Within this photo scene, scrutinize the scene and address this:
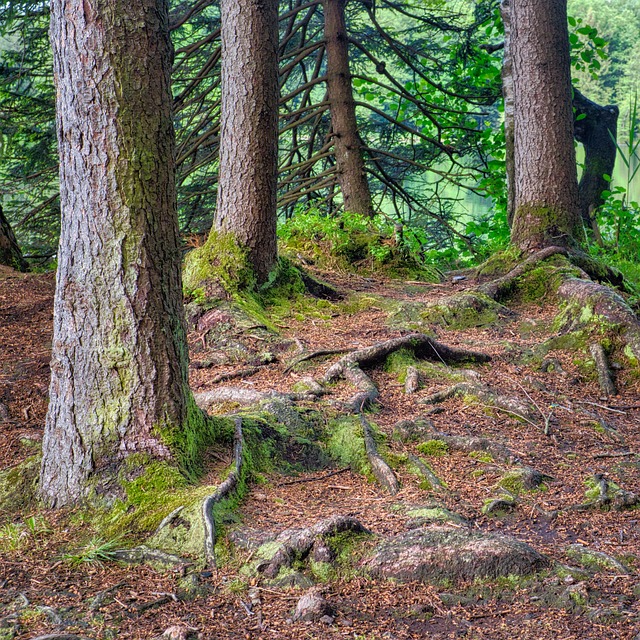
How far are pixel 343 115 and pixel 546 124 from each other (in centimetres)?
344

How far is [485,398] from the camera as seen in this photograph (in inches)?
200

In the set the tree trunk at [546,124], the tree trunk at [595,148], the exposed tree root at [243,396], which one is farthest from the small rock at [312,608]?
the tree trunk at [595,148]

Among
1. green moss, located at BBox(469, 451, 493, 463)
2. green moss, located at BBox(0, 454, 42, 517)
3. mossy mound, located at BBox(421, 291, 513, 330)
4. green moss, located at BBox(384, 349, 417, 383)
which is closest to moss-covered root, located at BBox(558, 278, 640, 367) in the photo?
mossy mound, located at BBox(421, 291, 513, 330)

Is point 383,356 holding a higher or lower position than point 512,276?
lower

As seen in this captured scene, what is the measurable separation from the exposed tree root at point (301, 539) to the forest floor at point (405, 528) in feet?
0.30

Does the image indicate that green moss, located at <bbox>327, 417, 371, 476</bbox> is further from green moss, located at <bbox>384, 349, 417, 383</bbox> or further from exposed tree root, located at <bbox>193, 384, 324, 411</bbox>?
green moss, located at <bbox>384, 349, 417, 383</bbox>

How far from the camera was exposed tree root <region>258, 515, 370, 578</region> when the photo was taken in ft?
9.93

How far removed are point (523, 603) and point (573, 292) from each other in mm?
4335

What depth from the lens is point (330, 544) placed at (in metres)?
3.09

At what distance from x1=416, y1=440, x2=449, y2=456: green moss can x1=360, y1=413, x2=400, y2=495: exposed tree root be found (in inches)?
13.1

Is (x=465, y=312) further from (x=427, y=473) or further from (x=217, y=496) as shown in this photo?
(x=217, y=496)

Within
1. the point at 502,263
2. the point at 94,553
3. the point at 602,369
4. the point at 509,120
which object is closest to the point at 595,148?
the point at 509,120

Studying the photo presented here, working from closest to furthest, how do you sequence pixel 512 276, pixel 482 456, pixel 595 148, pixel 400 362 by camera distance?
pixel 482 456 → pixel 400 362 → pixel 512 276 → pixel 595 148

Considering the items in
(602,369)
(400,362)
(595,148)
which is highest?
(595,148)
